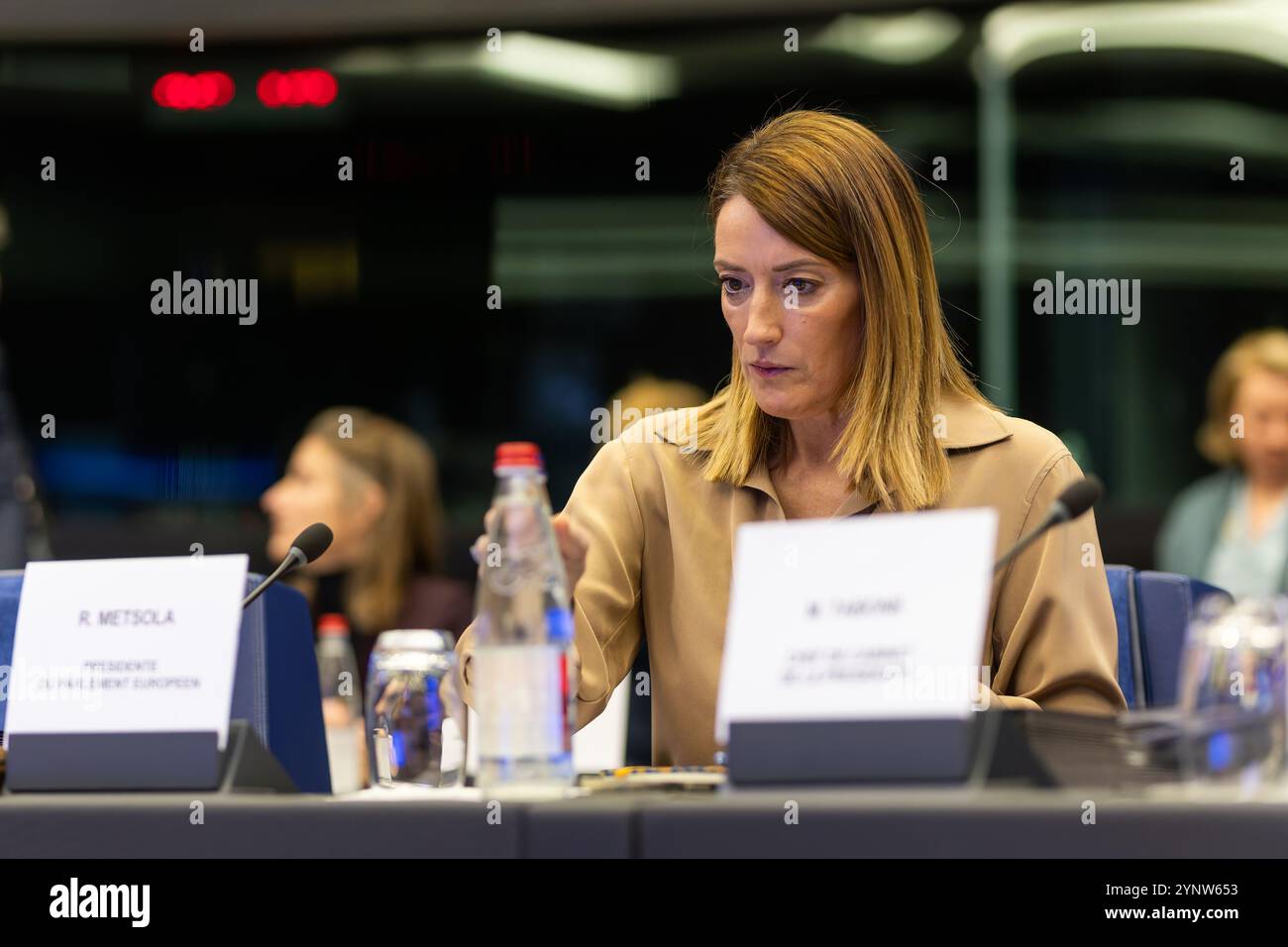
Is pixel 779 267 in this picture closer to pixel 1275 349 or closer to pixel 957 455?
pixel 957 455

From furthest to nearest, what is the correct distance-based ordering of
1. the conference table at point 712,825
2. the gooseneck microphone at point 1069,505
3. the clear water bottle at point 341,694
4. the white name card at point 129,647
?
the clear water bottle at point 341,694 < the gooseneck microphone at point 1069,505 < the white name card at point 129,647 < the conference table at point 712,825

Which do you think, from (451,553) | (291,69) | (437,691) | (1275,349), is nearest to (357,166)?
(291,69)

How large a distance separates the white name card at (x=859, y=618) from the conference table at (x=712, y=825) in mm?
54

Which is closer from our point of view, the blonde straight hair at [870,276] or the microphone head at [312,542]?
the microphone head at [312,542]

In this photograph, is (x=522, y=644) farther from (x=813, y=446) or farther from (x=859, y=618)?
(x=813, y=446)

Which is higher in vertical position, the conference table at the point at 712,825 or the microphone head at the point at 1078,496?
the microphone head at the point at 1078,496

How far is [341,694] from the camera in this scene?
3.06 m

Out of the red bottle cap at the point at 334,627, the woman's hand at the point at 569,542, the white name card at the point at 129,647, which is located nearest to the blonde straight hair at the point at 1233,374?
the red bottle cap at the point at 334,627

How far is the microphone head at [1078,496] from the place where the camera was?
1250mm

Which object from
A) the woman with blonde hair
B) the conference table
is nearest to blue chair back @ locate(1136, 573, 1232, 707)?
the woman with blonde hair

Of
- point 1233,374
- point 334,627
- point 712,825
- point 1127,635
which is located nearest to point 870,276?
point 1127,635

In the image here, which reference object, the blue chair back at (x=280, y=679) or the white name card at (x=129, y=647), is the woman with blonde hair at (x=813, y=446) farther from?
the white name card at (x=129, y=647)

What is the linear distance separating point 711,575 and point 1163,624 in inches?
19.2
